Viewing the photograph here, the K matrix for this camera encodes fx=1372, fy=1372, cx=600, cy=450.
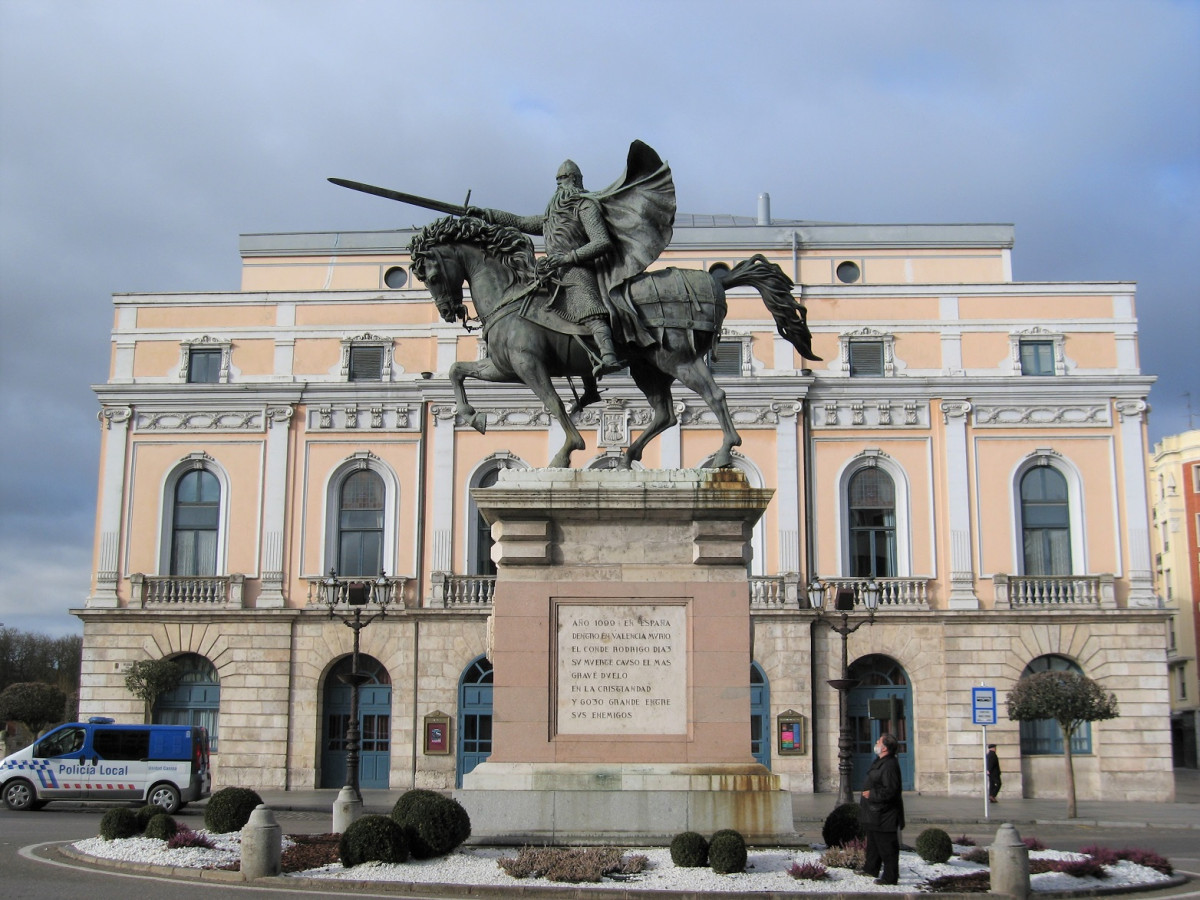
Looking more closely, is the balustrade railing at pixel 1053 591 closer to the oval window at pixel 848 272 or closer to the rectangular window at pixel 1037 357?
the rectangular window at pixel 1037 357

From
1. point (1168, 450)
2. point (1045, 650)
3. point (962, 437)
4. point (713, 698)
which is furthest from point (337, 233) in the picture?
point (1168, 450)

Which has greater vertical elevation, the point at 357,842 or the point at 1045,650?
the point at 1045,650

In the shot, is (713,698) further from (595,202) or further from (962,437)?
(962,437)

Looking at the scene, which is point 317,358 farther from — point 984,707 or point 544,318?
point 544,318

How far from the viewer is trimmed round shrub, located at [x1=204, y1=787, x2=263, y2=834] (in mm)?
14773

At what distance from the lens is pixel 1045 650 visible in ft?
119

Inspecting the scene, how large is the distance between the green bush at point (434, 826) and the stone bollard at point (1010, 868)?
15.6 ft

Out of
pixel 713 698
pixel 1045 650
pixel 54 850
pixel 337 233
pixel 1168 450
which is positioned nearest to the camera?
pixel 713 698

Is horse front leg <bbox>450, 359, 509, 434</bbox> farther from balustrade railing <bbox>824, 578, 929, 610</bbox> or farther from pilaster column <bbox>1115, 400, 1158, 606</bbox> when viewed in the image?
pilaster column <bbox>1115, 400, 1158, 606</bbox>

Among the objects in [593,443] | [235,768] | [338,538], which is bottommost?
[235,768]

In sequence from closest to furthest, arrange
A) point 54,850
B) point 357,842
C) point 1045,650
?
point 357,842 < point 54,850 < point 1045,650

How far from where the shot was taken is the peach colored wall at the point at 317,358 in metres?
39.3

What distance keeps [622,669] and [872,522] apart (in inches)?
1005

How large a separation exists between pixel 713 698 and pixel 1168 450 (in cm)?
6583
